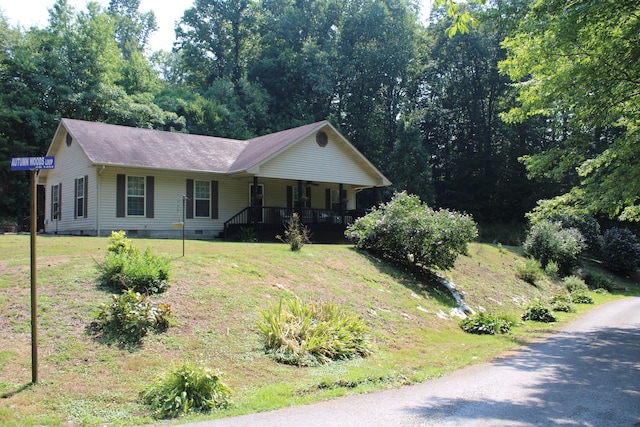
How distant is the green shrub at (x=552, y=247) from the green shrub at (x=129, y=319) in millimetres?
22033

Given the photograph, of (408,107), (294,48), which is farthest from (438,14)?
(294,48)

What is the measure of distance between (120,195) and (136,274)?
12267 mm

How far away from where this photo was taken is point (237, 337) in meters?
8.72

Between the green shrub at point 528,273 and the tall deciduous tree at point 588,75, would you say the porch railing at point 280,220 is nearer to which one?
the green shrub at point 528,273

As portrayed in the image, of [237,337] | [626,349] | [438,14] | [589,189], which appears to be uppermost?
[438,14]

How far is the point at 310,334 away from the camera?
9141 mm

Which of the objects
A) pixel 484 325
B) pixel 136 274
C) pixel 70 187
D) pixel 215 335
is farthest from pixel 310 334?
pixel 70 187

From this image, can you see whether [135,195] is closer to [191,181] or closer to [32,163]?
[191,181]

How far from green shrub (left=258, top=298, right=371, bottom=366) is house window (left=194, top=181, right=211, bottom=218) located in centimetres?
1359

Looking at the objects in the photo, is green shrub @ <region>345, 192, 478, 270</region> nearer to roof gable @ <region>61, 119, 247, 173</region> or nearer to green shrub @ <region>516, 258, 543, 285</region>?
green shrub @ <region>516, 258, 543, 285</region>

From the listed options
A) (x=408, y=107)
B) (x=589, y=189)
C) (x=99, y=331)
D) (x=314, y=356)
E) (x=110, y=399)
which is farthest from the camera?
(x=408, y=107)

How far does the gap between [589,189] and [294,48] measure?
135ft

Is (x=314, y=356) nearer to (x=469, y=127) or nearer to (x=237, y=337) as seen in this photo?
(x=237, y=337)

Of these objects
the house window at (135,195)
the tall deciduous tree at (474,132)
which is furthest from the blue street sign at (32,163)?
the tall deciduous tree at (474,132)
